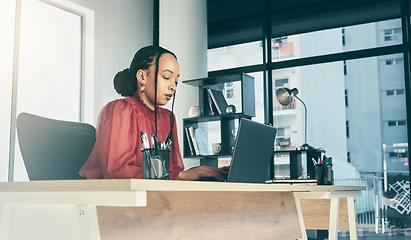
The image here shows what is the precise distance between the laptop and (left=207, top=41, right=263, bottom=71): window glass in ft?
12.7

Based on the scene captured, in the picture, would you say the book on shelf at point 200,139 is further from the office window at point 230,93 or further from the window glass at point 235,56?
the window glass at point 235,56

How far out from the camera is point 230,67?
5.68 metres

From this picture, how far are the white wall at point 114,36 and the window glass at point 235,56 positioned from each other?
2.65 ft

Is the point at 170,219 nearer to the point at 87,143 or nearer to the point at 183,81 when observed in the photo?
the point at 87,143

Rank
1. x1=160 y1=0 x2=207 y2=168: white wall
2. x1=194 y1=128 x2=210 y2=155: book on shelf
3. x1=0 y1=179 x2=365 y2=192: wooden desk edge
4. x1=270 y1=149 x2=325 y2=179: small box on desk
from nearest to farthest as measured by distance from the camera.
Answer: x1=0 y1=179 x2=365 y2=192: wooden desk edge < x1=270 y1=149 x2=325 y2=179: small box on desk < x1=194 y1=128 x2=210 y2=155: book on shelf < x1=160 y1=0 x2=207 y2=168: white wall

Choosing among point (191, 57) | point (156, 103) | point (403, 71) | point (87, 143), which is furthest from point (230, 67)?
point (156, 103)

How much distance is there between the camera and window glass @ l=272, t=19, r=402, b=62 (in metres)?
4.84

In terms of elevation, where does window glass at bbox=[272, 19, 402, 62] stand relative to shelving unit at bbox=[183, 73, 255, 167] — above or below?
above

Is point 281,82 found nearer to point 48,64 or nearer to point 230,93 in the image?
point 230,93

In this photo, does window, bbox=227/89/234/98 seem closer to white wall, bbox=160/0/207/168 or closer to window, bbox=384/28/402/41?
white wall, bbox=160/0/207/168

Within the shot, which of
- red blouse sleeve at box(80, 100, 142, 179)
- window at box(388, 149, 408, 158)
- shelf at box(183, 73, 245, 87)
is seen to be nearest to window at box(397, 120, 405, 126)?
window at box(388, 149, 408, 158)

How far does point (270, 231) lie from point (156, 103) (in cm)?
65

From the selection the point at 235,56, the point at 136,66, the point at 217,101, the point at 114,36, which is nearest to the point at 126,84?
the point at 136,66

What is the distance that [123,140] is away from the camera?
5.32ft
